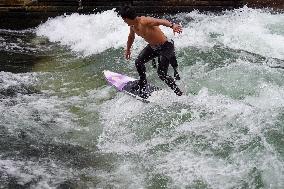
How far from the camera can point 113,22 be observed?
12234 millimetres

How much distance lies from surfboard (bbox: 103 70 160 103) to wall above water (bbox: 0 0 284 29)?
464 centimetres

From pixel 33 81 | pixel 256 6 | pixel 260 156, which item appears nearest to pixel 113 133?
pixel 260 156

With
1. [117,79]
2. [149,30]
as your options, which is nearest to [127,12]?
[149,30]

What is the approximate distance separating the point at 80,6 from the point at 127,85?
562 centimetres

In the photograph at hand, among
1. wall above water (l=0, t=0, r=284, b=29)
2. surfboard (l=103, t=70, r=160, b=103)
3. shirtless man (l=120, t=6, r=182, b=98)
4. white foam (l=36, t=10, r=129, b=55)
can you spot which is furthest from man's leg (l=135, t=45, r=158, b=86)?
wall above water (l=0, t=0, r=284, b=29)

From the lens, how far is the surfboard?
7.73 meters

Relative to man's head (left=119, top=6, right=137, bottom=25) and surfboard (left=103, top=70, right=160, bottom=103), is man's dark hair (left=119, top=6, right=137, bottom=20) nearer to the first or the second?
man's head (left=119, top=6, right=137, bottom=25)

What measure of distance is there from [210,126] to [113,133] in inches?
63.6

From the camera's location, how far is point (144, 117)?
715cm

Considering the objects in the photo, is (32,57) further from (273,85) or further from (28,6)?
(273,85)

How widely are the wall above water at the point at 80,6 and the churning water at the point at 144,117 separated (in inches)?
57.1

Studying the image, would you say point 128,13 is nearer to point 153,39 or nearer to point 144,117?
point 153,39

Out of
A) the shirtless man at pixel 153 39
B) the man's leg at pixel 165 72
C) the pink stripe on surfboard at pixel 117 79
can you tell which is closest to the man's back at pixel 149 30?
the shirtless man at pixel 153 39

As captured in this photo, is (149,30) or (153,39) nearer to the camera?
(149,30)
